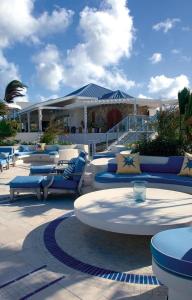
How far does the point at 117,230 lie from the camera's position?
438 cm

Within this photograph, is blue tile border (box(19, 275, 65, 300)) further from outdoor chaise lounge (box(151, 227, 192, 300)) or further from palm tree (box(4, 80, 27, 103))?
palm tree (box(4, 80, 27, 103))

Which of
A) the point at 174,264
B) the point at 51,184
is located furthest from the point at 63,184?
the point at 174,264

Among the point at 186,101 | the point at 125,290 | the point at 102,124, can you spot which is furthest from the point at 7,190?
the point at 102,124

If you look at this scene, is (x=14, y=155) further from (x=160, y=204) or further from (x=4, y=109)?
(x=160, y=204)

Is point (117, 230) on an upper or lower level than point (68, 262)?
upper

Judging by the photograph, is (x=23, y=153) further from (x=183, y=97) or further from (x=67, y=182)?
(x=67, y=182)

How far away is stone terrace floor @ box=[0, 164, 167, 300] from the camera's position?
348 cm

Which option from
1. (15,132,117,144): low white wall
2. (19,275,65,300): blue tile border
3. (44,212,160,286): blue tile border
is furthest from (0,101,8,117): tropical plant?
(19,275,65,300): blue tile border

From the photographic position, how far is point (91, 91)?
98.6 feet

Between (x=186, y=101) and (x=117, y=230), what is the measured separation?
8.45 metres

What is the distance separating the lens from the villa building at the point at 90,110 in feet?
74.6

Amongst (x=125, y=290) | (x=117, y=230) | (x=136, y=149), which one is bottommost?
(x=125, y=290)

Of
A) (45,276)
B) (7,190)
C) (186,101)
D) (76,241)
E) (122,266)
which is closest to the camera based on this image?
(45,276)

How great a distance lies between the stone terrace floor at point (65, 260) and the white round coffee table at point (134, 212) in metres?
0.40
